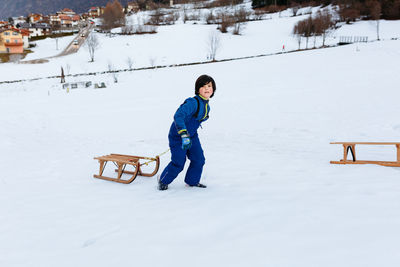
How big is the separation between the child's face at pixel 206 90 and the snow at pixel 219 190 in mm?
1641

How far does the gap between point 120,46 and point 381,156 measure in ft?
188

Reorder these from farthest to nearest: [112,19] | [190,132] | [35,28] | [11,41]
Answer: [35,28] → [112,19] → [11,41] → [190,132]

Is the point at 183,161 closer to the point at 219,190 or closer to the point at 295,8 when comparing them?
the point at 219,190

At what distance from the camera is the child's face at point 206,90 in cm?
465

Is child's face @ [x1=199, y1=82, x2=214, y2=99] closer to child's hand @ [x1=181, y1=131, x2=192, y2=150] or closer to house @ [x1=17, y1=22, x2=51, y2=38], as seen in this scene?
child's hand @ [x1=181, y1=131, x2=192, y2=150]

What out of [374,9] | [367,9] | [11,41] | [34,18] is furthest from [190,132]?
[34,18]

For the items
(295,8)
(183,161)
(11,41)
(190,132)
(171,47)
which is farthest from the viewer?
(295,8)

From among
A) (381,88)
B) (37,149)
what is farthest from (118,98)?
(381,88)

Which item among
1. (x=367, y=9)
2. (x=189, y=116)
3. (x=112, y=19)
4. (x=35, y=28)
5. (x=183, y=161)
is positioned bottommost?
(x=183, y=161)

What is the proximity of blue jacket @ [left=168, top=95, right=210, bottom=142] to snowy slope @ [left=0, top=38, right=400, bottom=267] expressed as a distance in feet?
3.47

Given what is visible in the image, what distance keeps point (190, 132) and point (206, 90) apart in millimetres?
749

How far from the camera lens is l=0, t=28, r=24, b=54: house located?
61.7 metres

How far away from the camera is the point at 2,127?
38.8 feet

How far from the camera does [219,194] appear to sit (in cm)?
462
